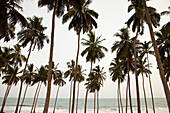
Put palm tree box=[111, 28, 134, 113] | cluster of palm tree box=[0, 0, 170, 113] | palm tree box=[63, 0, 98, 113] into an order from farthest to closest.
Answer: palm tree box=[111, 28, 134, 113] → palm tree box=[63, 0, 98, 113] → cluster of palm tree box=[0, 0, 170, 113]

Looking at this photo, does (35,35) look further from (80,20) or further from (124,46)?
(124,46)

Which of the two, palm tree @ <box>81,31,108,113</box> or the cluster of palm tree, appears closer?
the cluster of palm tree

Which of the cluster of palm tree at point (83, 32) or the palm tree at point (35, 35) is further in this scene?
the palm tree at point (35, 35)

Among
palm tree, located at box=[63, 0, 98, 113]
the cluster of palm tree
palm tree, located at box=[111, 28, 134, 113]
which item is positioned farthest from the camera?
palm tree, located at box=[111, 28, 134, 113]

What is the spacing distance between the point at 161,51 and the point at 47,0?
62.0ft

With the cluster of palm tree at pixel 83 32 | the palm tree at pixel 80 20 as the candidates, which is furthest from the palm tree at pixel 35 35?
the palm tree at pixel 80 20

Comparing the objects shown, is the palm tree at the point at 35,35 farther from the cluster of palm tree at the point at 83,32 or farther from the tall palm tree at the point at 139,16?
the tall palm tree at the point at 139,16

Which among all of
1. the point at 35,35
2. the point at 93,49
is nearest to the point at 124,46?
the point at 93,49

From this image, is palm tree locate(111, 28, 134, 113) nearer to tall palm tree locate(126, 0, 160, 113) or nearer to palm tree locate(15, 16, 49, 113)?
tall palm tree locate(126, 0, 160, 113)

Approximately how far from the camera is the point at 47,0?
1071cm

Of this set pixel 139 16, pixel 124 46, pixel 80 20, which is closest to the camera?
pixel 139 16

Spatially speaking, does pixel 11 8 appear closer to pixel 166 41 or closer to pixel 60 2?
pixel 60 2

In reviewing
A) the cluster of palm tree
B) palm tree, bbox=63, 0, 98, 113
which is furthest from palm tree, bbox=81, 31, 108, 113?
palm tree, bbox=63, 0, 98, 113

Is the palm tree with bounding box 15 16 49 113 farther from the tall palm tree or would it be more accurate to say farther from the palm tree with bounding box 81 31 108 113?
the tall palm tree
